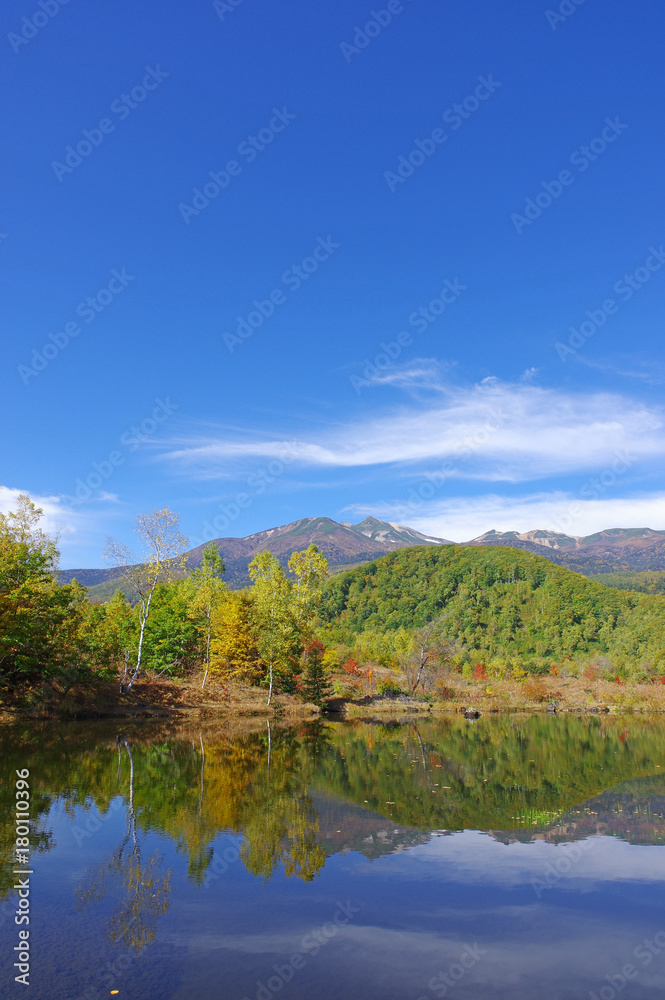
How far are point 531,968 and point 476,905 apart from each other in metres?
2.10

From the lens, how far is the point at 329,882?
9.93 m

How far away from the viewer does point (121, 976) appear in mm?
6410

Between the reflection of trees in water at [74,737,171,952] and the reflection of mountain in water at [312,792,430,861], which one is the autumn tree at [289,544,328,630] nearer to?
the reflection of mountain in water at [312,792,430,861]

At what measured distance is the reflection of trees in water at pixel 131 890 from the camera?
754cm

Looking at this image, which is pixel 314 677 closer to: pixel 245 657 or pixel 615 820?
pixel 245 657

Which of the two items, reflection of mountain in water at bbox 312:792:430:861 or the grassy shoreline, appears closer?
reflection of mountain in water at bbox 312:792:430:861

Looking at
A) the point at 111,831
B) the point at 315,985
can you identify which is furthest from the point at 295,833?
the point at 315,985

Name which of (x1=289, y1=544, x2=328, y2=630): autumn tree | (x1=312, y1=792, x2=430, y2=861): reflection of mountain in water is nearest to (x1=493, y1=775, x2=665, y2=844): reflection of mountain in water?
(x1=312, y1=792, x2=430, y2=861): reflection of mountain in water

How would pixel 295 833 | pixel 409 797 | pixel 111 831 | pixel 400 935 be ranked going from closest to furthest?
pixel 400 935, pixel 111 831, pixel 295 833, pixel 409 797

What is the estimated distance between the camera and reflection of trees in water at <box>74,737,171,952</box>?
7.54 m

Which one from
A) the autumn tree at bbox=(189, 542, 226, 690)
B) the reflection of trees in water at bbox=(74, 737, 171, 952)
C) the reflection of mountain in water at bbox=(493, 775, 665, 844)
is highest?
the autumn tree at bbox=(189, 542, 226, 690)

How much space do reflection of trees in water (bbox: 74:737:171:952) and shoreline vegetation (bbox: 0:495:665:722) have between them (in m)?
22.9

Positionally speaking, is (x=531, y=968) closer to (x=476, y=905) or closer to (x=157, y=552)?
(x=476, y=905)

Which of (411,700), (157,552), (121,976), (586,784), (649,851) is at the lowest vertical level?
(411,700)
